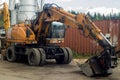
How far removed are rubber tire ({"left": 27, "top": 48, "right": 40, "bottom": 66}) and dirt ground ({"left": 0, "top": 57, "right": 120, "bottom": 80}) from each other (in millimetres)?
352

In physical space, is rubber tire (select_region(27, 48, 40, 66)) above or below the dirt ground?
above

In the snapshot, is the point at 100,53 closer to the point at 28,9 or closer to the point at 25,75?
the point at 25,75

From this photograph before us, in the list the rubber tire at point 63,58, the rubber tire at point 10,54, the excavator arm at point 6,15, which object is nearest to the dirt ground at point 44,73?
the rubber tire at point 63,58

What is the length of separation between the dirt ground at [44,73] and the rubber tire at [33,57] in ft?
1.16

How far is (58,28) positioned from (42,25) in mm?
869

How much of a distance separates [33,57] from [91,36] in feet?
12.7

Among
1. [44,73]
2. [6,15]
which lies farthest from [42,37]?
[44,73]

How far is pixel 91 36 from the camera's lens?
1448cm

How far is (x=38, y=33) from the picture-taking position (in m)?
18.2

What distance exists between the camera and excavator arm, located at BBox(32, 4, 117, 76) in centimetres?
1334

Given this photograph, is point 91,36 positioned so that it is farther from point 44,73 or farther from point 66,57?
point 66,57

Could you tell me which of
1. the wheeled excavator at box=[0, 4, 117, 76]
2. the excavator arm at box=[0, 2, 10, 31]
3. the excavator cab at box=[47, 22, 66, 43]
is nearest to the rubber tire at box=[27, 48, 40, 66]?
the wheeled excavator at box=[0, 4, 117, 76]

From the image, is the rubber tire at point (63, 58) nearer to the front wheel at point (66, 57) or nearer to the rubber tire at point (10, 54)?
the front wheel at point (66, 57)

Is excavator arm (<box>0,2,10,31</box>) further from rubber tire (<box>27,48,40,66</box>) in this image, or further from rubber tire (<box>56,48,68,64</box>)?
rubber tire (<box>56,48,68,64</box>)
